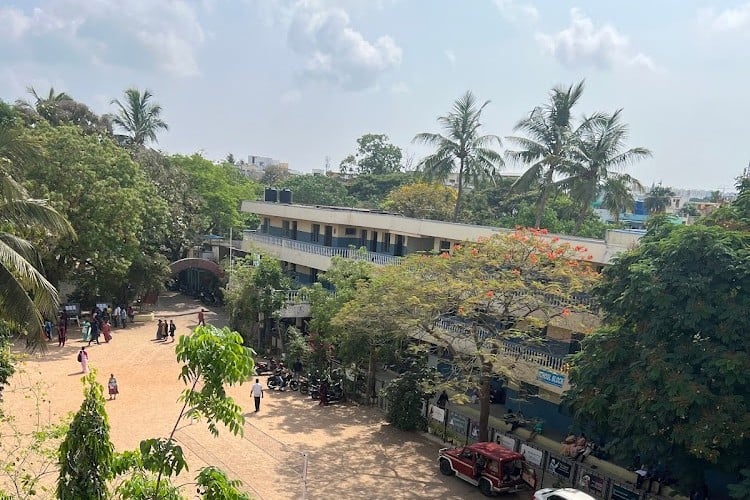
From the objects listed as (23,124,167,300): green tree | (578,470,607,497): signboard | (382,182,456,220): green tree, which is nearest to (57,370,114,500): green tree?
(578,470,607,497): signboard

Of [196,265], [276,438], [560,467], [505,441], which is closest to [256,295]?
[276,438]

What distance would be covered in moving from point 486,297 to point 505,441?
13.0ft

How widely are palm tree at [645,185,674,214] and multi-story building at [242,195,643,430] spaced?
54.9m

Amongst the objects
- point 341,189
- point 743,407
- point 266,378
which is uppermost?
point 341,189

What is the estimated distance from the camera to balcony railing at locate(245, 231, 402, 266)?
77.6 feet

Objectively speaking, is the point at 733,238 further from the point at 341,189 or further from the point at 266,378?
the point at 341,189

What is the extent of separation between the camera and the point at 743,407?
31.8 ft

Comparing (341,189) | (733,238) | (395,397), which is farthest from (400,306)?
(341,189)

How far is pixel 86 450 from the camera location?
441 centimetres

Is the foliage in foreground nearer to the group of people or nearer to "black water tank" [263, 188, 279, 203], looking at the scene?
the group of people

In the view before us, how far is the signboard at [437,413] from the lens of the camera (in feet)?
55.0

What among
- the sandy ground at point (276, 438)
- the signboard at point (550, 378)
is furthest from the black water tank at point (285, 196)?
the signboard at point (550, 378)

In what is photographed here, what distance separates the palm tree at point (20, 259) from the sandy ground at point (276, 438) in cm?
362

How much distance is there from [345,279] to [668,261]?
38.7ft
